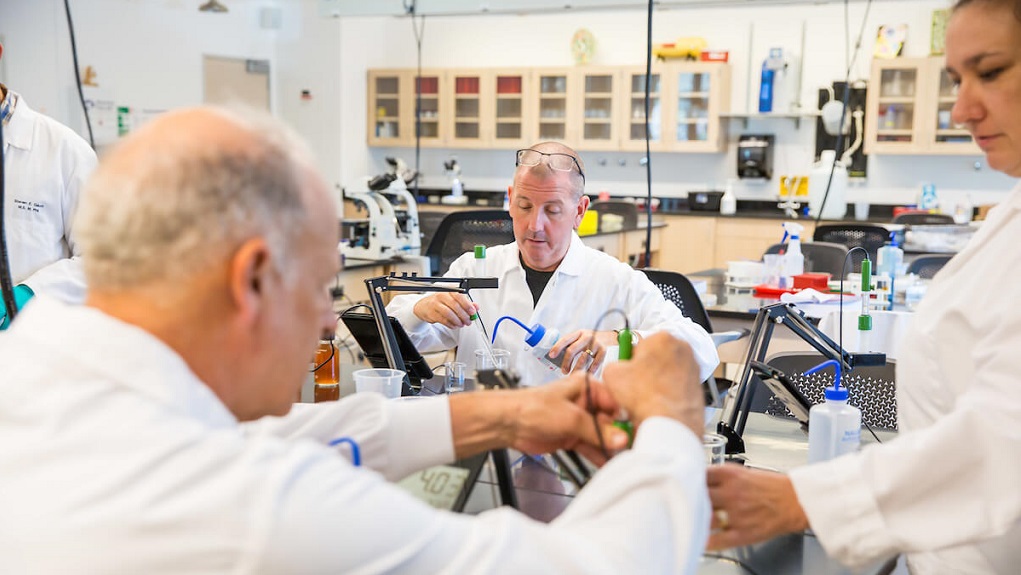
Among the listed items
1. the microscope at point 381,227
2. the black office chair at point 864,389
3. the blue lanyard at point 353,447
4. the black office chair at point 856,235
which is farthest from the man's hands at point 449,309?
the black office chair at point 856,235

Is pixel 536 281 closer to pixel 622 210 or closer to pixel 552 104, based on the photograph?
pixel 622 210

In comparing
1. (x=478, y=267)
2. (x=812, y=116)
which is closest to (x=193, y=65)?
(x=812, y=116)

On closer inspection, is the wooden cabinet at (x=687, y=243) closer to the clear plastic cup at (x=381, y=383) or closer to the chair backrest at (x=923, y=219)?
the chair backrest at (x=923, y=219)

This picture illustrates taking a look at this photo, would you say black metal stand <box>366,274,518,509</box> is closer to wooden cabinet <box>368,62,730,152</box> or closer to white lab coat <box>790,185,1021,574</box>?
white lab coat <box>790,185,1021,574</box>

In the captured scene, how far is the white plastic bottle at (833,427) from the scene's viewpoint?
1522mm

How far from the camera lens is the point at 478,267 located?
2.84 m

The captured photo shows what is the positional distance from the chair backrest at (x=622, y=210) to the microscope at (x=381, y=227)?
2144mm

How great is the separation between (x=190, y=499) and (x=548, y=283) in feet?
6.60

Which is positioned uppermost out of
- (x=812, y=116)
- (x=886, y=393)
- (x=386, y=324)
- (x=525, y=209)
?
(x=812, y=116)

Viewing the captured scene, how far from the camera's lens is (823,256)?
465cm

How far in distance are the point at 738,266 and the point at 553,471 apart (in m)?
2.91

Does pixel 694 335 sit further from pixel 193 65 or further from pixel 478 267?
pixel 193 65

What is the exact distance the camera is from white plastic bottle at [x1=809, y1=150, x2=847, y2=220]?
25.0 feet

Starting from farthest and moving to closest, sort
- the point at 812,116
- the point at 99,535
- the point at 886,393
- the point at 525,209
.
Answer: the point at 812,116, the point at 525,209, the point at 886,393, the point at 99,535
